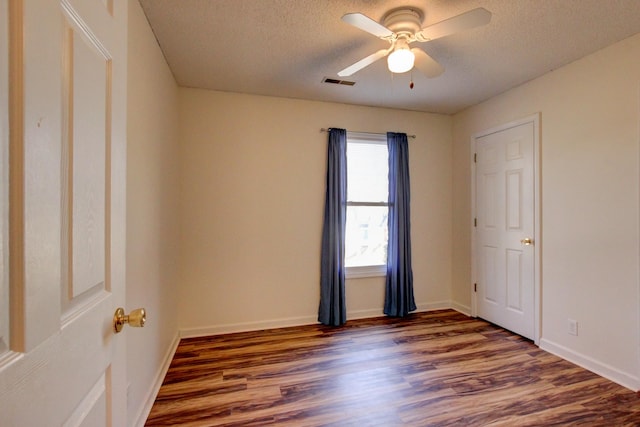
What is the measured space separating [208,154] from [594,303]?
11.8 ft

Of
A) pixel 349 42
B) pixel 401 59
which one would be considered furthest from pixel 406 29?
pixel 349 42

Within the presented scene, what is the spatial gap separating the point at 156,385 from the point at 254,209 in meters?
1.72

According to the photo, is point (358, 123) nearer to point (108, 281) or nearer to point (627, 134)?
point (627, 134)

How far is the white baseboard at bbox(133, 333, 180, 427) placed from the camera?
176cm

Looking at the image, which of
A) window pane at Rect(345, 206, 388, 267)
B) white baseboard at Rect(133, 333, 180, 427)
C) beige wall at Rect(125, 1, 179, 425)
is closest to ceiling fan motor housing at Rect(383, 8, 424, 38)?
beige wall at Rect(125, 1, 179, 425)

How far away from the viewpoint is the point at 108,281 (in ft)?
2.63

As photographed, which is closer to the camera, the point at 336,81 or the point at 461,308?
the point at 336,81

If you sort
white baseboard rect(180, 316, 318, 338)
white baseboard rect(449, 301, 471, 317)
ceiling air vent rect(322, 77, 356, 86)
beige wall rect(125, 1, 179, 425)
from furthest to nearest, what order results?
white baseboard rect(449, 301, 471, 317) < white baseboard rect(180, 316, 318, 338) < ceiling air vent rect(322, 77, 356, 86) < beige wall rect(125, 1, 179, 425)

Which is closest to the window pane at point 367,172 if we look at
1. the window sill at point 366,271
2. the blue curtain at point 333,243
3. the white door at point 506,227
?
the blue curtain at point 333,243

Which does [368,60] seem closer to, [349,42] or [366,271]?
[349,42]

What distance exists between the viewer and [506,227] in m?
3.14

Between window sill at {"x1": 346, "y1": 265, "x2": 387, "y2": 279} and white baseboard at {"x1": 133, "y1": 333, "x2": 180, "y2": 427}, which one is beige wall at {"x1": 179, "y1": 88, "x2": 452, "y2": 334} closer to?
window sill at {"x1": 346, "y1": 265, "x2": 387, "y2": 279}

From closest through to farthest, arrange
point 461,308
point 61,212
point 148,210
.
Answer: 1. point 61,212
2. point 148,210
3. point 461,308

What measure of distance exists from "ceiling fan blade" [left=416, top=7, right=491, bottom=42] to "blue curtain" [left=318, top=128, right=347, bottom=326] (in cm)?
161
